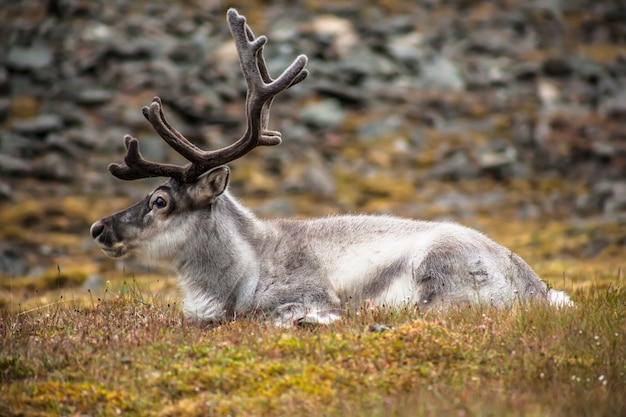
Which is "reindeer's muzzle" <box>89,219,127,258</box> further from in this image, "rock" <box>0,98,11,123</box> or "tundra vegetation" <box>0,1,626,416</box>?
"rock" <box>0,98,11,123</box>

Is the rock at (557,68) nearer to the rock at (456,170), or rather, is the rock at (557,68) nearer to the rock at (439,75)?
the rock at (439,75)

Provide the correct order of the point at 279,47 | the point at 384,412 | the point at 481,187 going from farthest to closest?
the point at 279,47, the point at 481,187, the point at 384,412

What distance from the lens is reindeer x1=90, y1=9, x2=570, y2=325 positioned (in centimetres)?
1080

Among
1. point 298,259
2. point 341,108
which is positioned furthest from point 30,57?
point 298,259

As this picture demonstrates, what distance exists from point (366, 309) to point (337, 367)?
74.2 inches

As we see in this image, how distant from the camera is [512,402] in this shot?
24.8 ft

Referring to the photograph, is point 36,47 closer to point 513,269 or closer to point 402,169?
point 402,169

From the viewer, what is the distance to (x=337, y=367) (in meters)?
8.35

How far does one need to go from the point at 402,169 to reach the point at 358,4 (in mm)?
15701

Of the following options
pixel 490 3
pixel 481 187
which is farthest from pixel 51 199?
pixel 490 3

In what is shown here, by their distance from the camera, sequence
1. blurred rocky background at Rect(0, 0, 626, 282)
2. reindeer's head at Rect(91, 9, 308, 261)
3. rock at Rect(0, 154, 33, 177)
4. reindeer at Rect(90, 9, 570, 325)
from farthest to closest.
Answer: rock at Rect(0, 154, 33, 177)
blurred rocky background at Rect(0, 0, 626, 282)
reindeer's head at Rect(91, 9, 308, 261)
reindeer at Rect(90, 9, 570, 325)

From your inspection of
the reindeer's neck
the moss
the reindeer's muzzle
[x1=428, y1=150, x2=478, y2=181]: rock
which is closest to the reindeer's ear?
the reindeer's neck

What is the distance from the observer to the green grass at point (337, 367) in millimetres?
7660

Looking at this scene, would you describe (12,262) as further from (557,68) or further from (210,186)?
(557,68)
